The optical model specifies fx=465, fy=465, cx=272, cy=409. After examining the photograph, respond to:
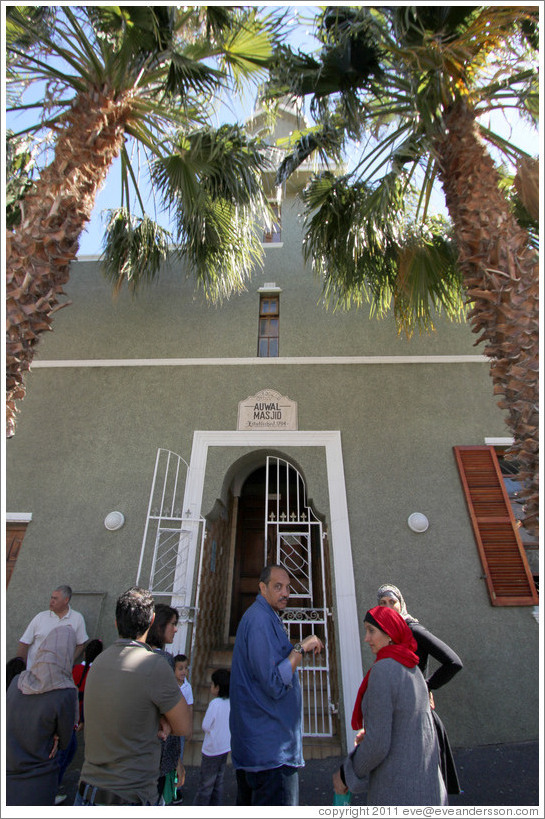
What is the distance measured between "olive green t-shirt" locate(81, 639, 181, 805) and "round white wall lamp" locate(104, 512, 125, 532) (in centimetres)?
410

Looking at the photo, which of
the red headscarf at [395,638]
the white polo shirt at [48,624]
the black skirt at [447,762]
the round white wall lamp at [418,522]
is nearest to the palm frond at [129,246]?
the white polo shirt at [48,624]

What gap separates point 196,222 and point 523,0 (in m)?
3.65

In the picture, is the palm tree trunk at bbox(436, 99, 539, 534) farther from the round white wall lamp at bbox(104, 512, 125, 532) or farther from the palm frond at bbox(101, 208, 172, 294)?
the round white wall lamp at bbox(104, 512, 125, 532)

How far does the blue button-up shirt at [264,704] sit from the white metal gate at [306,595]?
4.62 ft

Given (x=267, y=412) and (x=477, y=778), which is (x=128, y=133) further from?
(x=477, y=778)

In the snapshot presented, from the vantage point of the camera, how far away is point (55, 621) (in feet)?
15.3

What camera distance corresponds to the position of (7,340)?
3.02 meters

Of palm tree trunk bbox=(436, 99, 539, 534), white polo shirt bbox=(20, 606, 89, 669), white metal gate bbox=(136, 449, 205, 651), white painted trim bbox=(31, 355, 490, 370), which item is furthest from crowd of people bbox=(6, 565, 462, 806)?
white painted trim bbox=(31, 355, 490, 370)

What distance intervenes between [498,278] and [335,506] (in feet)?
12.0

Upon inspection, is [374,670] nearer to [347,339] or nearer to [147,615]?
[147,615]

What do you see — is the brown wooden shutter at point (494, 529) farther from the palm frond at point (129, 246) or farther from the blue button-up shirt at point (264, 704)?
the palm frond at point (129, 246)

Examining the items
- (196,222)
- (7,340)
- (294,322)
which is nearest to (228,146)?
(196,222)

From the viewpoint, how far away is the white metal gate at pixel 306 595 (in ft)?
17.0

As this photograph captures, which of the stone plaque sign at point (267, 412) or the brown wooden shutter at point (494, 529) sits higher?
the stone plaque sign at point (267, 412)
